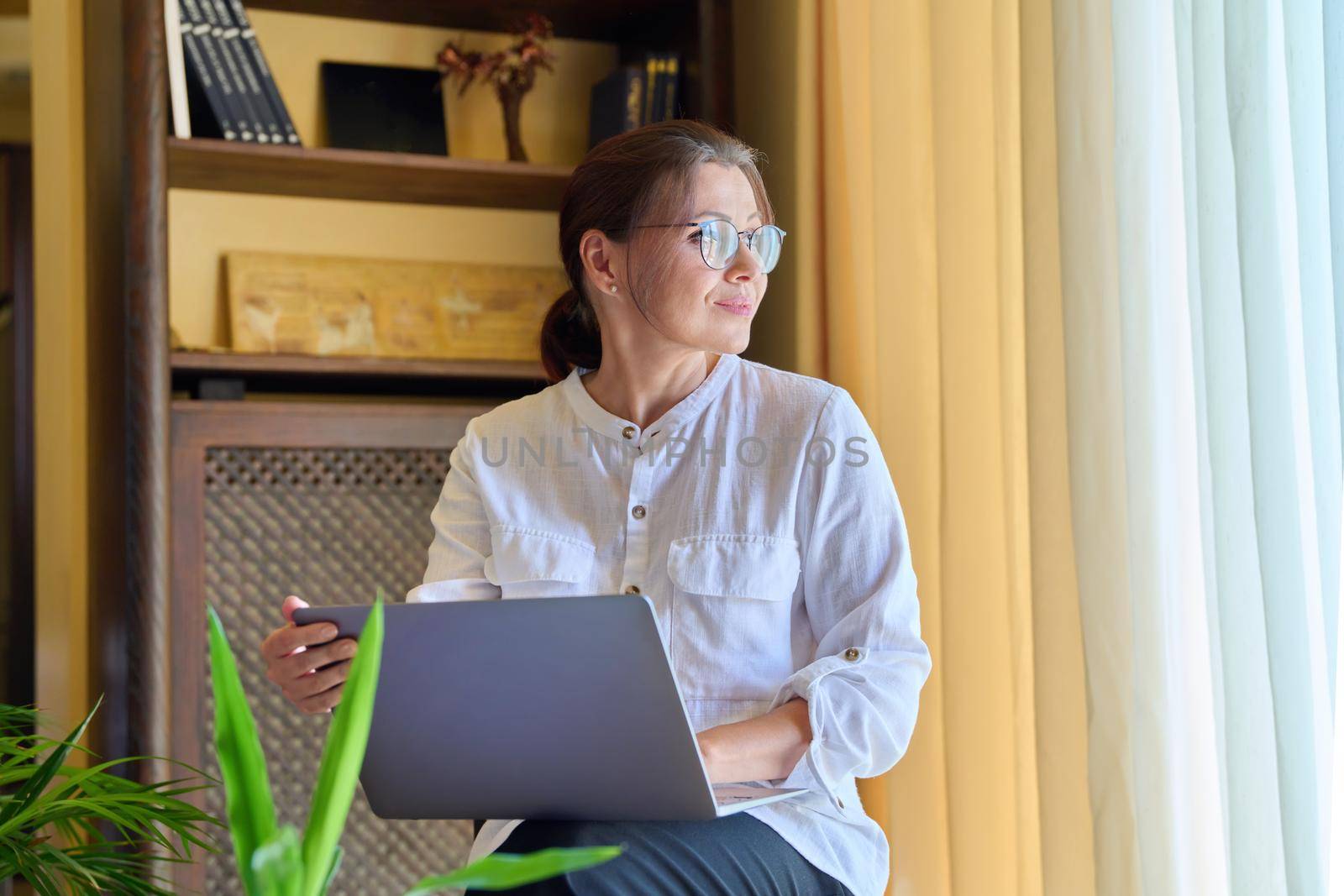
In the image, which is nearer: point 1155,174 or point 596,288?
point 1155,174

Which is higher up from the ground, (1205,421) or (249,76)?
(249,76)

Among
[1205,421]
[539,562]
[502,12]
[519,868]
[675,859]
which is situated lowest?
[675,859]

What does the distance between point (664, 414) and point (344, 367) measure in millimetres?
970

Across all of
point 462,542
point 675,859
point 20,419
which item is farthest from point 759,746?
point 20,419

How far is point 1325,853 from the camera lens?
115cm

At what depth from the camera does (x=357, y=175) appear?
7.96 feet

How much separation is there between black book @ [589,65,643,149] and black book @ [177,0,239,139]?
67 cm

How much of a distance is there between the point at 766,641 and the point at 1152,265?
1.75ft

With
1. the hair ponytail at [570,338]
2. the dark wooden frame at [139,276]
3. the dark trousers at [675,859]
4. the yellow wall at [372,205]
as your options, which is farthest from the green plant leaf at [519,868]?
the yellow wall at [372,205]

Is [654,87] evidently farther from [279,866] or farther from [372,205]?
[279,866]

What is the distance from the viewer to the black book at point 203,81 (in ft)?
7.29

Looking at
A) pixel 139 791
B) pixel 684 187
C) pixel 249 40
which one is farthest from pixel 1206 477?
pixel 249 40

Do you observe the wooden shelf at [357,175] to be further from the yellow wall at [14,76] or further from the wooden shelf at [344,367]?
Result: the yellow wall at [14,76]

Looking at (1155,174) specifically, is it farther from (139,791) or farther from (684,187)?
(139,791)
